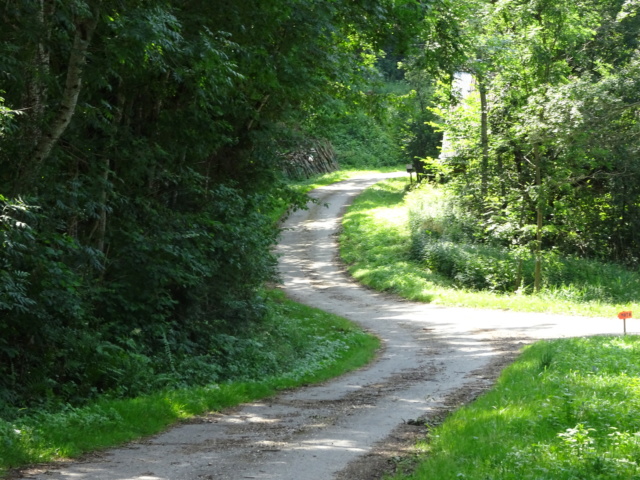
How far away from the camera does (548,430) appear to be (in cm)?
751

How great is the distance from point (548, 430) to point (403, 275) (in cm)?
Answer: 2108

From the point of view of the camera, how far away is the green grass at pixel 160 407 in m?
7.49

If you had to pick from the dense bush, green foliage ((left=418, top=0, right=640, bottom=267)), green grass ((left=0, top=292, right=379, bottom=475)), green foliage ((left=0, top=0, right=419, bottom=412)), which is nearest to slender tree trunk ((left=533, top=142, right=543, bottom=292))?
green foliage ((left=418, top=0, right=640, bottom=267))

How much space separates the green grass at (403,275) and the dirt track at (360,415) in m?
1.44

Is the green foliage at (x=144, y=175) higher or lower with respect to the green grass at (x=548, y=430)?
higher

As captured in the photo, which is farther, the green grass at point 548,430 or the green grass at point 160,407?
the green grass at point 160,407

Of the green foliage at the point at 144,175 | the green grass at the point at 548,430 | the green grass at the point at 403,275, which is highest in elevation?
the green foliage at the point at 144,175

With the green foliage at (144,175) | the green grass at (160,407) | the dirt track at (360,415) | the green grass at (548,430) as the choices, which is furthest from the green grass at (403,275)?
the green grass at (548,430)

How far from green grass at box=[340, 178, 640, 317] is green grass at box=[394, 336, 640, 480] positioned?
11.5 m

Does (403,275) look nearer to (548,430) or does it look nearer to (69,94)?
(69,94)

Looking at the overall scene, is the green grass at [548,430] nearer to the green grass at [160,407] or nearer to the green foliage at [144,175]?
the green grass at [160,407]

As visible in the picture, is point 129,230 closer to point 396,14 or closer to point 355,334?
point 396,14

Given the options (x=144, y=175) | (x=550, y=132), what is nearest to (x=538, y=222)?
(x=550, y=132)

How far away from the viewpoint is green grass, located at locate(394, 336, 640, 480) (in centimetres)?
622
